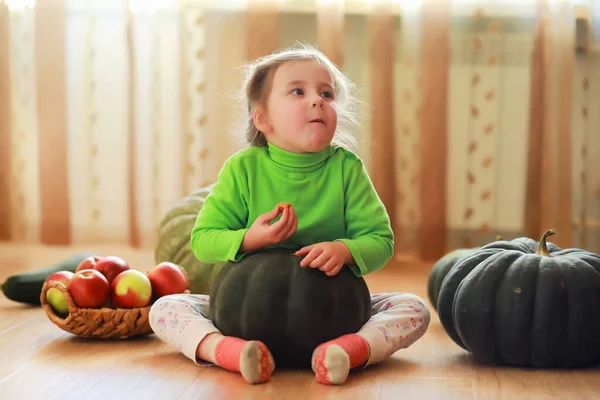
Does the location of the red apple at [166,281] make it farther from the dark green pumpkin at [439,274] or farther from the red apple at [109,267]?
the dark green pumpkin at [439,274]

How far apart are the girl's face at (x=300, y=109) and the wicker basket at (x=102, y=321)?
51cm

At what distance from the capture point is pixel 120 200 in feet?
11.4

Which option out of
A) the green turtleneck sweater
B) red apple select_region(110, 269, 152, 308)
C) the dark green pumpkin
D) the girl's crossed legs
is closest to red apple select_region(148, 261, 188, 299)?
red apple select_region(110, 269, 152, 308)

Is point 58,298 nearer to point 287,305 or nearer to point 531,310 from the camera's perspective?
point 287,305

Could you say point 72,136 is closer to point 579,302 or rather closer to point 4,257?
point 4,257

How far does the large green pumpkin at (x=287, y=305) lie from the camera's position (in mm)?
1504

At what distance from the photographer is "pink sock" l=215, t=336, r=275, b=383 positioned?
1.43m

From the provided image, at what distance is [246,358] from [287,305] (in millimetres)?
136

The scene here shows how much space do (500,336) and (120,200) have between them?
88.8 inches

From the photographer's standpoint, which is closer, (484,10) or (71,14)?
(484,10)

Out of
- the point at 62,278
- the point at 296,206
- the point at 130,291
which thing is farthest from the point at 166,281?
the point at 296,206

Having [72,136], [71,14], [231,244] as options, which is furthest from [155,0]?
[231,244]

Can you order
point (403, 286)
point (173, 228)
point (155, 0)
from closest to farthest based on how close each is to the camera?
point (173, 228) < point (403, 286) < point (155, 0)

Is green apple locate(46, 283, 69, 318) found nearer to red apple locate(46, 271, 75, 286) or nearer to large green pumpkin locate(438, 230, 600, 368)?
red apple locate(46, 271, 75, 286)
